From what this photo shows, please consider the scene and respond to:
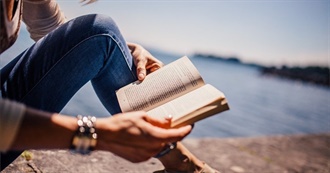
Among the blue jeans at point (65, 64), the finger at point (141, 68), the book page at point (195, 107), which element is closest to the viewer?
the book page at point (195, 107)

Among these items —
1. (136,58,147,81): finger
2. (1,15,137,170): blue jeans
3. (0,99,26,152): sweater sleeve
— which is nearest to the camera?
(0,99,26,152): sweater sleeve

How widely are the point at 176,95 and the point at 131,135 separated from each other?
0.38m

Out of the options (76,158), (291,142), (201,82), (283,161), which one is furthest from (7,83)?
(291,142)

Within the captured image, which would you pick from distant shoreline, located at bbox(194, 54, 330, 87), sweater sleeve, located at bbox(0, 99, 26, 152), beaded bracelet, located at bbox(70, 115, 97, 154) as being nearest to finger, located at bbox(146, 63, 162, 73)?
beaded bracelet, located at bbox(70, 115, 97, 154)

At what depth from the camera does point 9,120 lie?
60cm

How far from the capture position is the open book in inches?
33.1

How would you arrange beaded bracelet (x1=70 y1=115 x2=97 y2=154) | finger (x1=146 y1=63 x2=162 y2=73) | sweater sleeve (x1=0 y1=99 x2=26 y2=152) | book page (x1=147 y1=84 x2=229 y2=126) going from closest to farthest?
sweater sleeve (x1=0 y1=99 x2=26 y2=152), beaded bracelet (x1=70 y1=115 x2=97 y2=154), book page (x1=147 y1=84 x2=229 y2=126), finger (x1=146 y1=63 x2=162 y2=73)

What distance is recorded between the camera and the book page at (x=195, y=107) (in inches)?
32.9

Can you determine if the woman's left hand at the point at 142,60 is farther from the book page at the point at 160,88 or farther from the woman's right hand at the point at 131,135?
the woman's right hand at the point at 131,135

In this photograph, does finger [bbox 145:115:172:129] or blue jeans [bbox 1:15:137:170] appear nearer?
finger [bbox 145:115:172:129]

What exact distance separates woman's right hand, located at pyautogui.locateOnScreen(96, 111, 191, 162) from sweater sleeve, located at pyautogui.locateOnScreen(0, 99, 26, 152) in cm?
22

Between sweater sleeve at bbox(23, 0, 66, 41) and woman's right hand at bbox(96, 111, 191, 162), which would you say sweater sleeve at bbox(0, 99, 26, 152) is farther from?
sweater sleeve at bbox(23, 0, 66, 41)

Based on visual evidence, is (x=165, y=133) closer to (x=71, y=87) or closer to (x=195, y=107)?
(x=195, y=107)

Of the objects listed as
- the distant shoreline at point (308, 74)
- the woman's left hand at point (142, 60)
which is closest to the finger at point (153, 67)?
the woman's left hand at point (142, 60)
